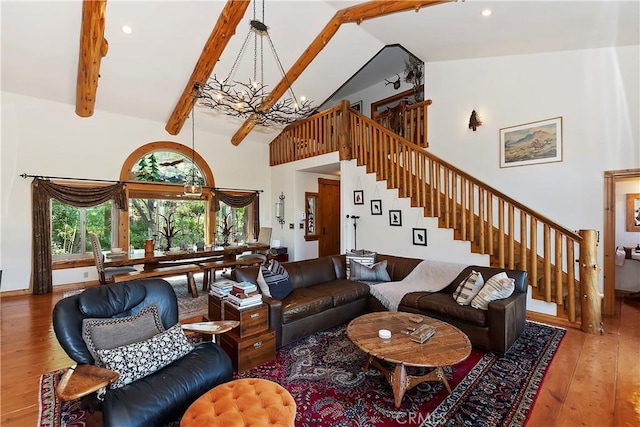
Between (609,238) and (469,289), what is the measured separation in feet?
8.05

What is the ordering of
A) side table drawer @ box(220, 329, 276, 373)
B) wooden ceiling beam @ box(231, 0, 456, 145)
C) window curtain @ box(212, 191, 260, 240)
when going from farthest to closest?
window curtain @ box(212, 191, 260, 240), wooden ceiling beam @ box(231, 0, 456, 145), side table drawer @ box(220, 329, 276, 373)

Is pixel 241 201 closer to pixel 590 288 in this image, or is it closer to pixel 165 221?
pixel 165 221

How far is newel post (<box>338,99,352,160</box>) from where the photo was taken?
5961 millimetres

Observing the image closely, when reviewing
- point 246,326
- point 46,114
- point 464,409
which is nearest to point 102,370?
point 246,326

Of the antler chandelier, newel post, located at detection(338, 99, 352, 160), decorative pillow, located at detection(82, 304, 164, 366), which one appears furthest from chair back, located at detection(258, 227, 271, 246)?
decorative pillow, located at detection(82, 304, 164, 366)

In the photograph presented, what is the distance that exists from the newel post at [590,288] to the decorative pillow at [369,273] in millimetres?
2296

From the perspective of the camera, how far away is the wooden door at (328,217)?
25.6ft

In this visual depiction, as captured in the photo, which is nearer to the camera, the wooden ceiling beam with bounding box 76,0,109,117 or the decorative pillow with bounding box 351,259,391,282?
the wooden ceiling beam with bounding box 76,0,109,117

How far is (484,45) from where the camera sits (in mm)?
4539

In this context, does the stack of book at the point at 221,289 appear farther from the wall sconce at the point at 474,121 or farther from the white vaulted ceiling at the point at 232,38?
the wall sconce at the point at 474,121

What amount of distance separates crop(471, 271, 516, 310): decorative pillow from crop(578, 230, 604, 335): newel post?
1114 mm

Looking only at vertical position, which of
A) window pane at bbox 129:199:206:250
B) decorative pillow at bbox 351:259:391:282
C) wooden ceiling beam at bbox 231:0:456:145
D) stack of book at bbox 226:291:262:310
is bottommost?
decorative pillow at bbox 351:259:391:282

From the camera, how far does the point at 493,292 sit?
298 centimetres

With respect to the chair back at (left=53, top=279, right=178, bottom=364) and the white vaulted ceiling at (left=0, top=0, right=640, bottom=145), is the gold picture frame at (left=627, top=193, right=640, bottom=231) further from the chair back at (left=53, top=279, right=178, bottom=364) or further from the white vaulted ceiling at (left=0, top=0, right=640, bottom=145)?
the chair back at (left=53, top=279, right=178, bottom=364)
